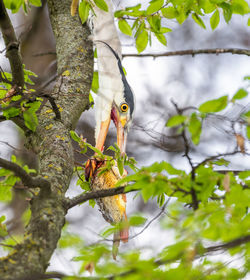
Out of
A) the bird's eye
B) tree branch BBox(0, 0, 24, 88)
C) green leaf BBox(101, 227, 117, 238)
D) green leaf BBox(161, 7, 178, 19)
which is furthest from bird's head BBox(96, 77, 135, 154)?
green leaf BBox(101, 227, 117, 238)

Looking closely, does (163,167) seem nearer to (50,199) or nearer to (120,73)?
(50,199)

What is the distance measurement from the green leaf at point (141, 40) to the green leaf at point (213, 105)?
50.4 inches

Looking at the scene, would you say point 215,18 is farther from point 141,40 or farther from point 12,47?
point 12,47

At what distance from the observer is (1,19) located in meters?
1.96

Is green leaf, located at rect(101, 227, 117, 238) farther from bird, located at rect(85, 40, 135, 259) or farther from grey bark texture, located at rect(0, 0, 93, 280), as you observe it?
bird, located at rect(85, 40, 135, 259)

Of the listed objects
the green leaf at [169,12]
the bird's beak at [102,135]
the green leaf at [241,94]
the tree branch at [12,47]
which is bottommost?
the green leaf at [241,94]

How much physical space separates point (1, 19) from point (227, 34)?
7.16 meters

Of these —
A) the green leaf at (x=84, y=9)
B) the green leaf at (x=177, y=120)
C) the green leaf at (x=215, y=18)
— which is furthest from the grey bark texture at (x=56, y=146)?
the green leaf at (x=215, y=18)

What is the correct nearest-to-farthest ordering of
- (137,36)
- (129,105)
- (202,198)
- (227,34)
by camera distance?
(202,198)
(137,36)
(129,105)
(227,34)

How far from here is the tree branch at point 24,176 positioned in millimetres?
1453

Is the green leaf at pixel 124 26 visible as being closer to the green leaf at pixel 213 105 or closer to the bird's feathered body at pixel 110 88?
the bird's feathered body at pixel 110 88

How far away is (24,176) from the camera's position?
1492mm

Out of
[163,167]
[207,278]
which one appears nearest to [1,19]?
[163,167]

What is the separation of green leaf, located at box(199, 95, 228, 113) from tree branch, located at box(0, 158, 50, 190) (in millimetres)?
650
